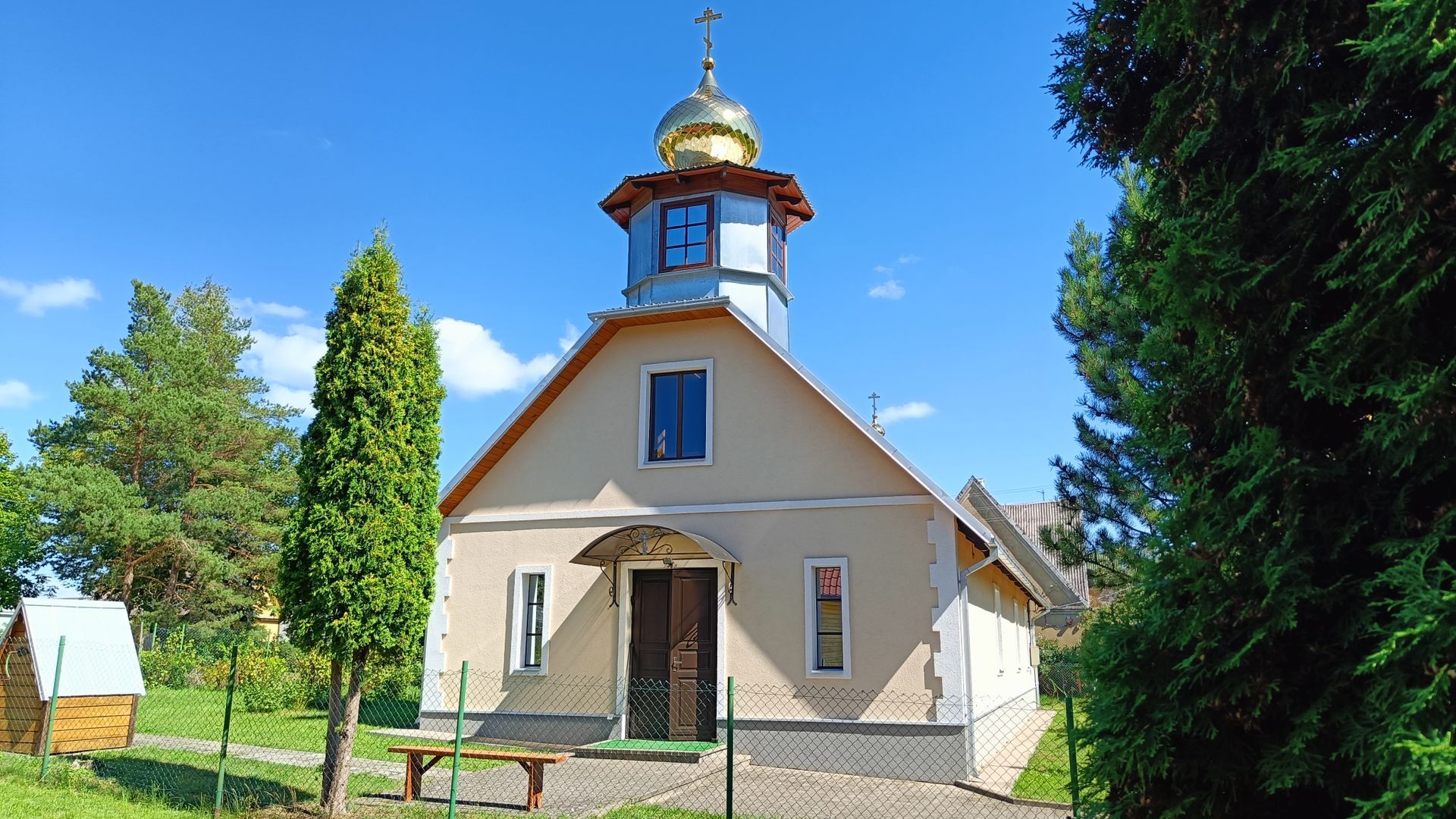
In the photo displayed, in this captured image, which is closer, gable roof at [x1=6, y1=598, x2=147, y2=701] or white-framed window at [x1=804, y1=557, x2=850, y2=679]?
gable roof at [x1=6, y1=598, x2=147, y2=701]

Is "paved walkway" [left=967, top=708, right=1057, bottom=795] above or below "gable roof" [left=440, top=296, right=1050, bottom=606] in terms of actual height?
below

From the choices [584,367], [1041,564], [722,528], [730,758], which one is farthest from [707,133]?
[730,758]

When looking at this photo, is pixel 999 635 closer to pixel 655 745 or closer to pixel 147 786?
pixel 655 745

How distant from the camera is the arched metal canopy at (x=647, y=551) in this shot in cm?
1297

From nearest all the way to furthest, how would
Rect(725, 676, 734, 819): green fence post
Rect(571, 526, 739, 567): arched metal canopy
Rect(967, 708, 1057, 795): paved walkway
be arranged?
Rect(725, 676, 734, 819): green fence post, Rect(967, 708, 1057, 795): paved walkway, Rect(571, 526, 739, 567): arched metal canopy

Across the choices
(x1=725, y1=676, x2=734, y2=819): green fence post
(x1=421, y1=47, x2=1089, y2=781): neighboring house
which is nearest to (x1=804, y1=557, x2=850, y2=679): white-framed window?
(x1=421, y1=47, x2=1089, y2=781): neighboring house

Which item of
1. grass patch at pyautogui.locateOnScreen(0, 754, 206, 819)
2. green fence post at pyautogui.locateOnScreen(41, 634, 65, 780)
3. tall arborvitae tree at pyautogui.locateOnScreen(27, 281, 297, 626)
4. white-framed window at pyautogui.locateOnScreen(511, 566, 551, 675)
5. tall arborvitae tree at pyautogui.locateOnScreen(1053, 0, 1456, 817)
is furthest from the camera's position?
tall arborvitae tree at pyautogui.locateOnScreen(27, 281, 297, 626)

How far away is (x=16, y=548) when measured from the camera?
35.8m

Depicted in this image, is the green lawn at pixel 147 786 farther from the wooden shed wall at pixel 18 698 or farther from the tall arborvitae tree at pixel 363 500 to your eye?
the tall arborvitae tree at pixel 363 500

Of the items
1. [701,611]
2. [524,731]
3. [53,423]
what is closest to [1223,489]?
[701,611]

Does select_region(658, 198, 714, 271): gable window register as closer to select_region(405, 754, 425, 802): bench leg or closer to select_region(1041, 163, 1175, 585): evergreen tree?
select_region(1041, 163, 1175, 585): evergreen tree

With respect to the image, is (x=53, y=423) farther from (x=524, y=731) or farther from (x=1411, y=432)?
(x=1411, y=432)

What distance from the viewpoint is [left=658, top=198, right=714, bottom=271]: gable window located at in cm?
1609

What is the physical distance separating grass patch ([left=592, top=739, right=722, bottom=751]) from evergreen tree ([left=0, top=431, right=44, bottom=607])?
1183 inches
